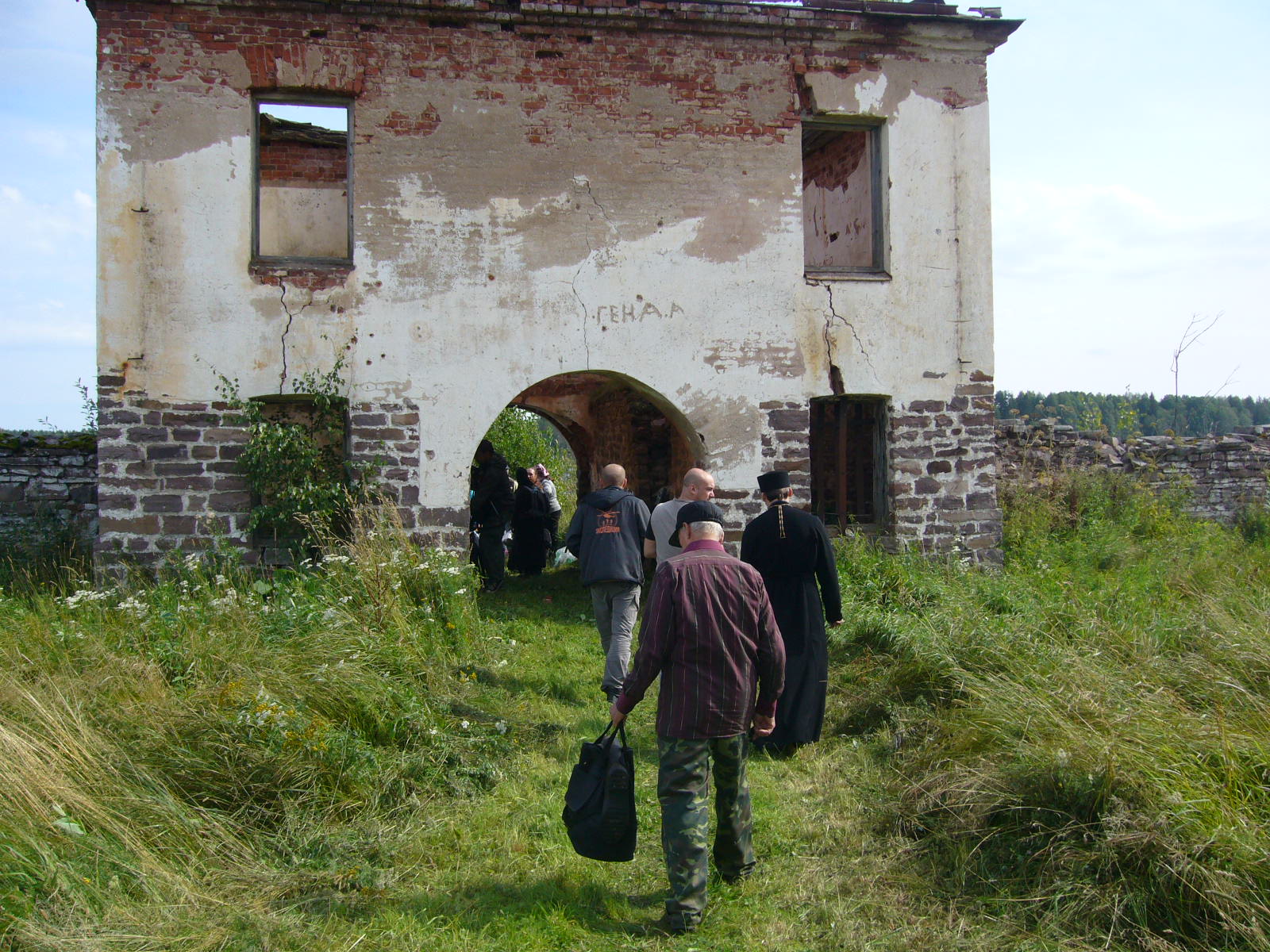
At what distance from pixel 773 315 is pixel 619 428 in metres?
4.76

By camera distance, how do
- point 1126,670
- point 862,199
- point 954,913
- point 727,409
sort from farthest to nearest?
point 862,199 < point 727,409 < point 1126,670 < point 954,913

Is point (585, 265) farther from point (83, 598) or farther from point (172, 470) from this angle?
point (83, 598)

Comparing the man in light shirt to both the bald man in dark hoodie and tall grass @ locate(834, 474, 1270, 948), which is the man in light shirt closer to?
the bald man in dark hoodie

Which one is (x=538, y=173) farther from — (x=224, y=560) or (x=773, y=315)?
(x=224, y=560)

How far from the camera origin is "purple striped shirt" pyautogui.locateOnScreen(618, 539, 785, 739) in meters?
3.96

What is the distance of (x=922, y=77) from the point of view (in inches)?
400

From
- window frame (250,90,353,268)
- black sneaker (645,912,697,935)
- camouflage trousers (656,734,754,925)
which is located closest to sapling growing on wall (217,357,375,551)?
window frame (250,90,353,268)

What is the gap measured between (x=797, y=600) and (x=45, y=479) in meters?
8.24

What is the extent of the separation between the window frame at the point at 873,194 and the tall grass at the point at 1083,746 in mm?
3399

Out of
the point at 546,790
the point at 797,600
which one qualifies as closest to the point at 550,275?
the point at 797,600

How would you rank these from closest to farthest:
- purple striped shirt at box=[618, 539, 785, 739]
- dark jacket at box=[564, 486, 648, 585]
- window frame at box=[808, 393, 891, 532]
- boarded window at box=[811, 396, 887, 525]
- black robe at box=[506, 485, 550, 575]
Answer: purple striped shirt at box=[618, 539, 785, 739] < dark jacket at box=[564, 486, 648, 585] < window frame at box=[808, 393, 891, 532] < boarded window at box=[811, 396, 887, 525] < black robe at box=[506, 485, 550, 575]

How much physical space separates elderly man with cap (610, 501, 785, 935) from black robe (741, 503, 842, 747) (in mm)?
1722

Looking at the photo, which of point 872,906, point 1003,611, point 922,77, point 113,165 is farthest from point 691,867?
point 922,77

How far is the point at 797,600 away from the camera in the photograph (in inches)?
235
